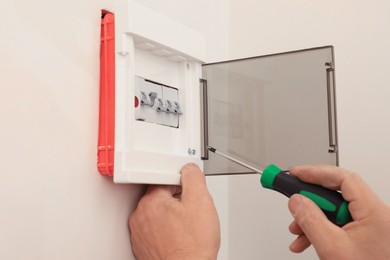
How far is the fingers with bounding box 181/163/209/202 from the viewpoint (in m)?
0.76

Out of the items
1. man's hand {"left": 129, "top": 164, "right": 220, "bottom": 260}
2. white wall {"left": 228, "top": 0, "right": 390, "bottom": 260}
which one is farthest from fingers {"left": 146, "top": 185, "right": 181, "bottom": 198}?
white wall {"left": 228, "top": 0, "right": 390, "bottom": 260}

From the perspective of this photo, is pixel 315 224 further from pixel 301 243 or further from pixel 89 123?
pixel 89 123

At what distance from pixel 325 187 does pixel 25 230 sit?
390 mm

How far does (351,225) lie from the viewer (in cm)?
64

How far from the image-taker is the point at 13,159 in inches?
24.0

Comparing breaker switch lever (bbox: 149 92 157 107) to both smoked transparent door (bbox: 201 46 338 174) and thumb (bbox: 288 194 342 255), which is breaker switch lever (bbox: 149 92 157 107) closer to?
smoked transparent door (bbox: 201 46 338 174)

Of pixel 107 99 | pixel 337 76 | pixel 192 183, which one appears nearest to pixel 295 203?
pixel 192 183

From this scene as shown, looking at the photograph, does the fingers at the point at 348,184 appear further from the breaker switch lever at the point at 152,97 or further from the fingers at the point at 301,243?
the breaker switch lever at the point at 152,97

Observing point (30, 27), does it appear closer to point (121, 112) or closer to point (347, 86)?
point (121, 112)

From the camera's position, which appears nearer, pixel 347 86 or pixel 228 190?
pixel 347 86

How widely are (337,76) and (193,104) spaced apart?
0.32 m

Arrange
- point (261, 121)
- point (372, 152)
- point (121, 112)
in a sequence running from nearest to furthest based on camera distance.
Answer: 1. point (121, 112)
2. point (261, 121)
3. point (372, 152)

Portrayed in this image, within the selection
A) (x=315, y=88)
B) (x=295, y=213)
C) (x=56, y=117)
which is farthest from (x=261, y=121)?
(x=56, y=117)

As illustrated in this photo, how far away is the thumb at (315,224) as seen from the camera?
2.10 feet
